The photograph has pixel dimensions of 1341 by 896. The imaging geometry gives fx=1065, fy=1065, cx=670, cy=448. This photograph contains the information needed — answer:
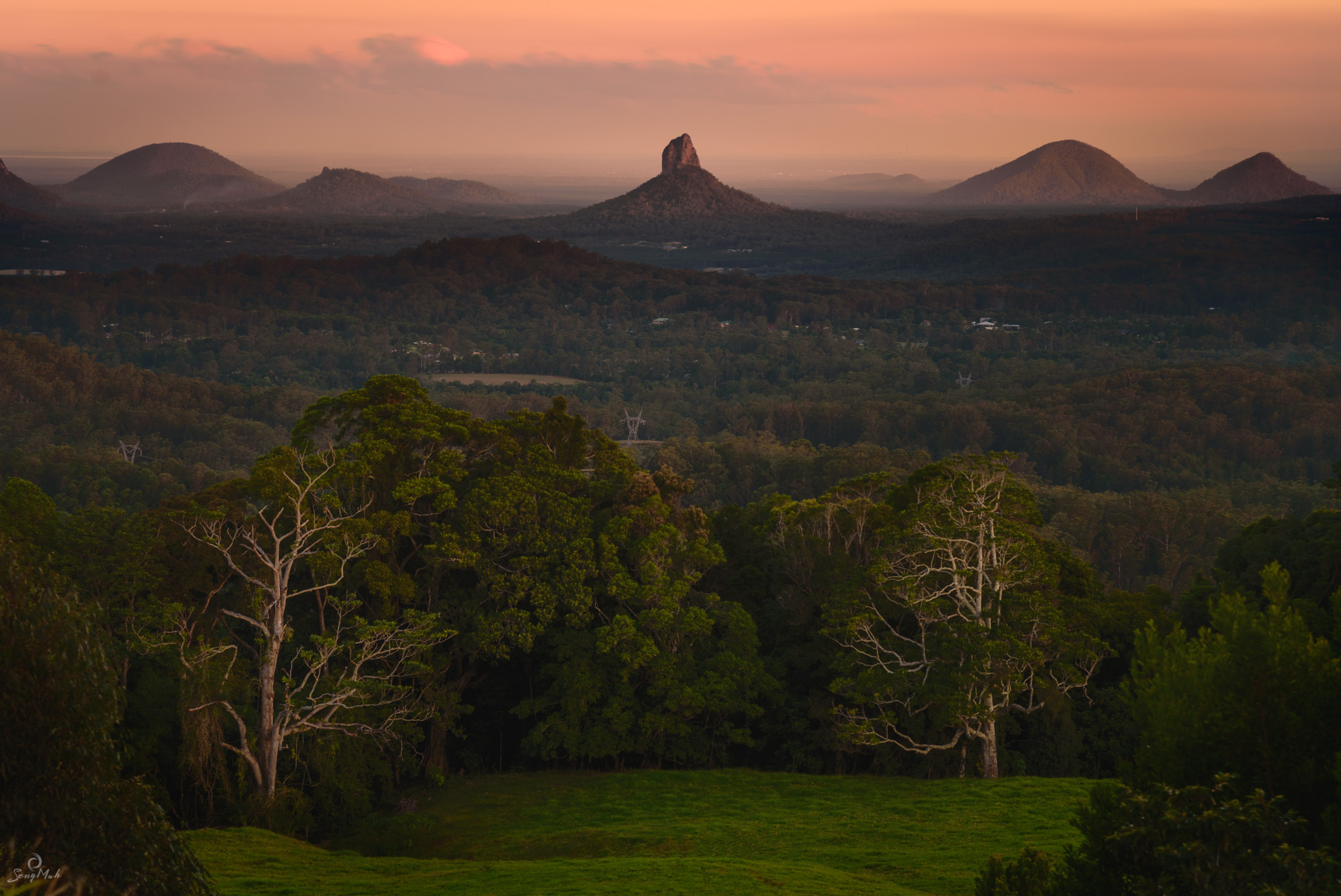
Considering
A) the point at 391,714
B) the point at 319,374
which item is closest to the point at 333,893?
the point at 391,714

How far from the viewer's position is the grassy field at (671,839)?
658 inches

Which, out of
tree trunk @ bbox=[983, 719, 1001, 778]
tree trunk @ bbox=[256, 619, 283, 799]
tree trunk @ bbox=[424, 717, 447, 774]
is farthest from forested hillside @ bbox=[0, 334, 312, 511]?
tree trunk @ bbox=[983, 719, 1001, 778]

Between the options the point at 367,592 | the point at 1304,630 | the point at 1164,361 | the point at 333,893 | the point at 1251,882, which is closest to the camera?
the point at 1251,882

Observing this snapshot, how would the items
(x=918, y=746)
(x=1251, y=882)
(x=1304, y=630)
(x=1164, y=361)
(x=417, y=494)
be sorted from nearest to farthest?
(x=1251, y=882) < (x=1304, y=630) < (x=918, y=746) < (x=417, y=494) < (x=1164, y=361)

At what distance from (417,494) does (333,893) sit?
13076 mm

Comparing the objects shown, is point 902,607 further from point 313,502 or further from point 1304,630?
point 1304,630

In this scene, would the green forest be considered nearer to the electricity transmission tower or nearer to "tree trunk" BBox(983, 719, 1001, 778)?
"tree trunk" BBox(983, 719, 1001, 778)

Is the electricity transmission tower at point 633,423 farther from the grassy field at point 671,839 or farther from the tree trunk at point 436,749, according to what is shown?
the grassy field at point 671,839

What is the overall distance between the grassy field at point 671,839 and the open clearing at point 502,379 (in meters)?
135

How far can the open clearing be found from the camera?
536 ft

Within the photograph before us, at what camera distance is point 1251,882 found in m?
8.73

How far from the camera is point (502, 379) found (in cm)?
17075

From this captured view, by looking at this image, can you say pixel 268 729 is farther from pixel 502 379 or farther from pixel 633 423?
pixel 502 379

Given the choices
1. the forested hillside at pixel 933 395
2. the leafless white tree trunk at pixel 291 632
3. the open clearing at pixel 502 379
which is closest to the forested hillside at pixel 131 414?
the forested hillside at pixel 933 395
